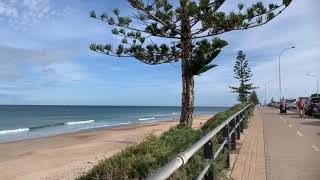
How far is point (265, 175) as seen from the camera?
383 inches

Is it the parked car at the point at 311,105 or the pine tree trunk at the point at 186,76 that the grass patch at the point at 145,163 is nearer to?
the pine tree trunk at the point at 186,76

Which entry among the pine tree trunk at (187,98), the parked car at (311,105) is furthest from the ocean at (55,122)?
the pine tree trunk at (187,98)

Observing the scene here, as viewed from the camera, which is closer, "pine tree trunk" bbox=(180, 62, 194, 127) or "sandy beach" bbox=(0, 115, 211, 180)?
"sandy beach" bbox=(0, 115, 211, 180)

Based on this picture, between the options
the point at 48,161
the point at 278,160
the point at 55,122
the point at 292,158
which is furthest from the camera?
the point at 55,122

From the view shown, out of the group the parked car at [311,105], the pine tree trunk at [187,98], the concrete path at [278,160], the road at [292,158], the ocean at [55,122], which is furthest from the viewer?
the ocean at [55,122]

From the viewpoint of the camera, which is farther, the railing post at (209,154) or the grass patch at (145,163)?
the grass patch at (145,163)

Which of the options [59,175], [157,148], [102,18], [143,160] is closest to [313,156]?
[157,148]

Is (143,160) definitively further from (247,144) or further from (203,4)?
(203,4)

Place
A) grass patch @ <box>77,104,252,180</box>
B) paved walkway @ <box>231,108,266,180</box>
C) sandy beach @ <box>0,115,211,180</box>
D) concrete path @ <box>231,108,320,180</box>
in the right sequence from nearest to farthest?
grass patch @ <box>77,104,252,180</box> → paved walkway @ <box>231,108,266,180</box> → concrete path @ <box>231,108,320,180</box> → sandy beach @ <box>0,115,211,180</box>

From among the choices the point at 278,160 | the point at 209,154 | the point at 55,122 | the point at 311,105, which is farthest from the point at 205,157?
the point at 55,122

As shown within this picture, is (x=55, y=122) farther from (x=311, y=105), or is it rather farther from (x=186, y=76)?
(x=186, y=76)

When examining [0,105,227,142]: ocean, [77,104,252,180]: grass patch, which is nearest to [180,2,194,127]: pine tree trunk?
[77,104,252,180]: grass patch

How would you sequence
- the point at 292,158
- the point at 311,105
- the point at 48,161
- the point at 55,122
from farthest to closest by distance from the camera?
the point at 55,122 < the point at 311,105 < the point at 48,161 < the point at 292,158

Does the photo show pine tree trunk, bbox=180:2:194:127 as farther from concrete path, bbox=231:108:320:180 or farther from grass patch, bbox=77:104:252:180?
grass patch, bbox=77:104:252:180
